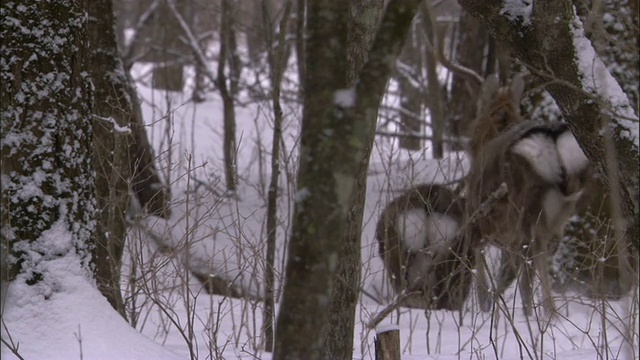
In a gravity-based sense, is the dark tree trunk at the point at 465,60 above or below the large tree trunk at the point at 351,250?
above

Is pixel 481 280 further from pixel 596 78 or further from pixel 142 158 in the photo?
pixel 142 158

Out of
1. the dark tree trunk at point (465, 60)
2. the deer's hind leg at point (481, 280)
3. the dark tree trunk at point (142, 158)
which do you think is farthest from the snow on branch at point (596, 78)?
the dark tree trunk at point (465, 60)

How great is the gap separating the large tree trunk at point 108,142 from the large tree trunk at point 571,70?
1874 mm

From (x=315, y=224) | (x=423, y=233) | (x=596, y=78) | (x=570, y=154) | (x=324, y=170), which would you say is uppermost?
(x=596, y=78)

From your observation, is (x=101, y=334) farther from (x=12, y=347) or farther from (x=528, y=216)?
(x=528, y=216)

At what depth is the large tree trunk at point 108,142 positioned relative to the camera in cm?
456

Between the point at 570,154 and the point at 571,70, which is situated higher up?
the point at 571,70

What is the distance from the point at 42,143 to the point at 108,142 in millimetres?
2262

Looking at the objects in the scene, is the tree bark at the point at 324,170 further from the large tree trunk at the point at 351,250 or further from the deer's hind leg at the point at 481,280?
the deer's hind leg at the point at 481,280

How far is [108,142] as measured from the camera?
228 inches

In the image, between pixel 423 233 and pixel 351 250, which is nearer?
pixel 351 250

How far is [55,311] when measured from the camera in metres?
3.41

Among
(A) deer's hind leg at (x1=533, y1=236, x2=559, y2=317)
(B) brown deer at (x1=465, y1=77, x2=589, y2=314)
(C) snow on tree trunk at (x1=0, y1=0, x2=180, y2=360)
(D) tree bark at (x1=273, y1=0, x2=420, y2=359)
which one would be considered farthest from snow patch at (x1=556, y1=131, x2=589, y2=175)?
(D) tree bark at (x1=273, y1=0, x2=420, y2=359)

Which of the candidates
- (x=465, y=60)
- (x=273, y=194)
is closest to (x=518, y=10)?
(x=273, y=194)
